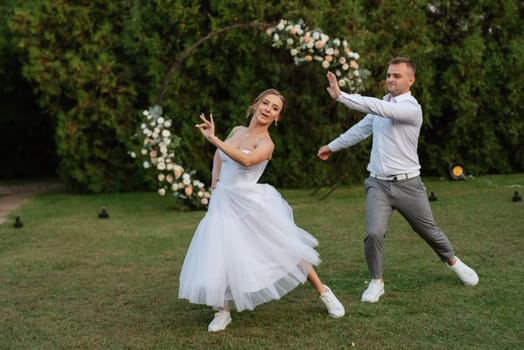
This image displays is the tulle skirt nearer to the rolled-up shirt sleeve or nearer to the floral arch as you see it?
the rolled-up shirt sleeve

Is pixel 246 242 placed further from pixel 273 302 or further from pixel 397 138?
pixel 397 138

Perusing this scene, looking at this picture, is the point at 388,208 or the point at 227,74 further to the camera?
the point at 227,74

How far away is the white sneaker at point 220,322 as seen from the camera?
15.1 ft

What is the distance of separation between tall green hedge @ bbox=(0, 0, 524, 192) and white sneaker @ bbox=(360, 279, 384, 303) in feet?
22.4

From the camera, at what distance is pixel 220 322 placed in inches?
183

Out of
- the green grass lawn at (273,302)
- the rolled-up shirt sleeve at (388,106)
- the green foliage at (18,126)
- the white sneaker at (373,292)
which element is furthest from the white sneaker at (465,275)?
the green foliage at (18,126)

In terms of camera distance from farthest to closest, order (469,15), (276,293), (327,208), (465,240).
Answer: (469,15), (327,208), (465,240), (276,293)

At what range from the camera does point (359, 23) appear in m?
11.9

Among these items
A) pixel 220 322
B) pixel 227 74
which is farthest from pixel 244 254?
pixel 227 74

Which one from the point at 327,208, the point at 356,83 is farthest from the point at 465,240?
the point at 356,83

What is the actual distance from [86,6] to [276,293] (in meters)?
10.5

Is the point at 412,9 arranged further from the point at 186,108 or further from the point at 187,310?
the point at 187,310

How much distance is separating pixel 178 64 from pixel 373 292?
6.48 metres

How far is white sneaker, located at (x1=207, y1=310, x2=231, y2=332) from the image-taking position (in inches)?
181
